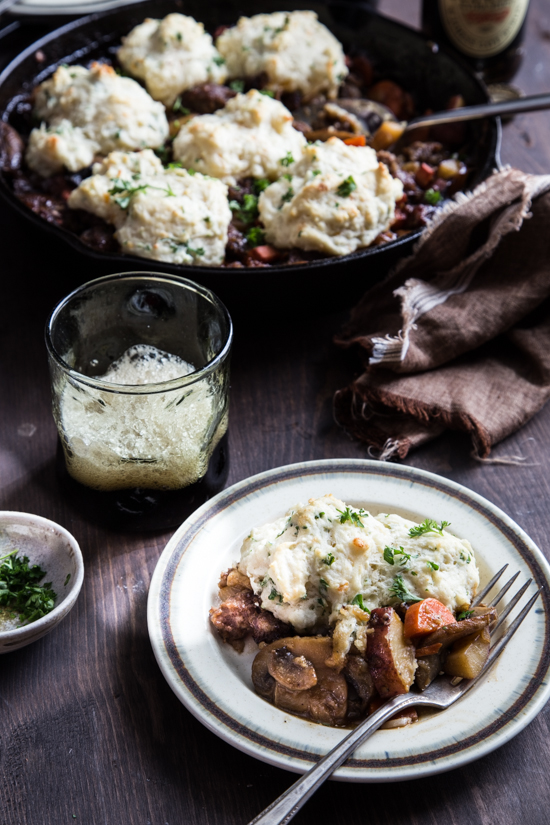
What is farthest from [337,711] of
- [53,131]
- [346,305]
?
[53,131]

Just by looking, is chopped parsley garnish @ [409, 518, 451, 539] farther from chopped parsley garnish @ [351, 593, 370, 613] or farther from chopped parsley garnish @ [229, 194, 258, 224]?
chopped parsley garnish @ [229, 194, 258, 224]

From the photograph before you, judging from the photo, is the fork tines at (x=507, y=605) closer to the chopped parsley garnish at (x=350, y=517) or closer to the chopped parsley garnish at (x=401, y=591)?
the chopped parsley garnish at (x=401, y=591)

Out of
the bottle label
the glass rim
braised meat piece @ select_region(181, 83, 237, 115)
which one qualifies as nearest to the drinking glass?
the glass rim

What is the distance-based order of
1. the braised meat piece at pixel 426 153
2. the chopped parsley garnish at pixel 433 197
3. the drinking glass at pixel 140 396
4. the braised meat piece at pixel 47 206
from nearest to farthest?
1. the drinking glass at pixel 140 396
2. the braised meat piece at pixel 47 206
3. the chopped parsley garnish at pixel 433 197
4. the braised meat piece at pixel 426 153

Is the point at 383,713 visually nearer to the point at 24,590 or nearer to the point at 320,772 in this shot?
the point at 320,772

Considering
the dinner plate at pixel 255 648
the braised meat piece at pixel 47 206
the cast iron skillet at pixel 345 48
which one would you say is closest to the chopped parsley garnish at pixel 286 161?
the cast iron skillet at pixel 345 48

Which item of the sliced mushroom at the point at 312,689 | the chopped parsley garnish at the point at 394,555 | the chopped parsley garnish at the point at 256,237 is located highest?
the chopped parsley garnish at the point at 256,237

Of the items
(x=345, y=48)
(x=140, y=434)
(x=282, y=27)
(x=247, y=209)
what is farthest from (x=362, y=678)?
(x=345, y=48)
